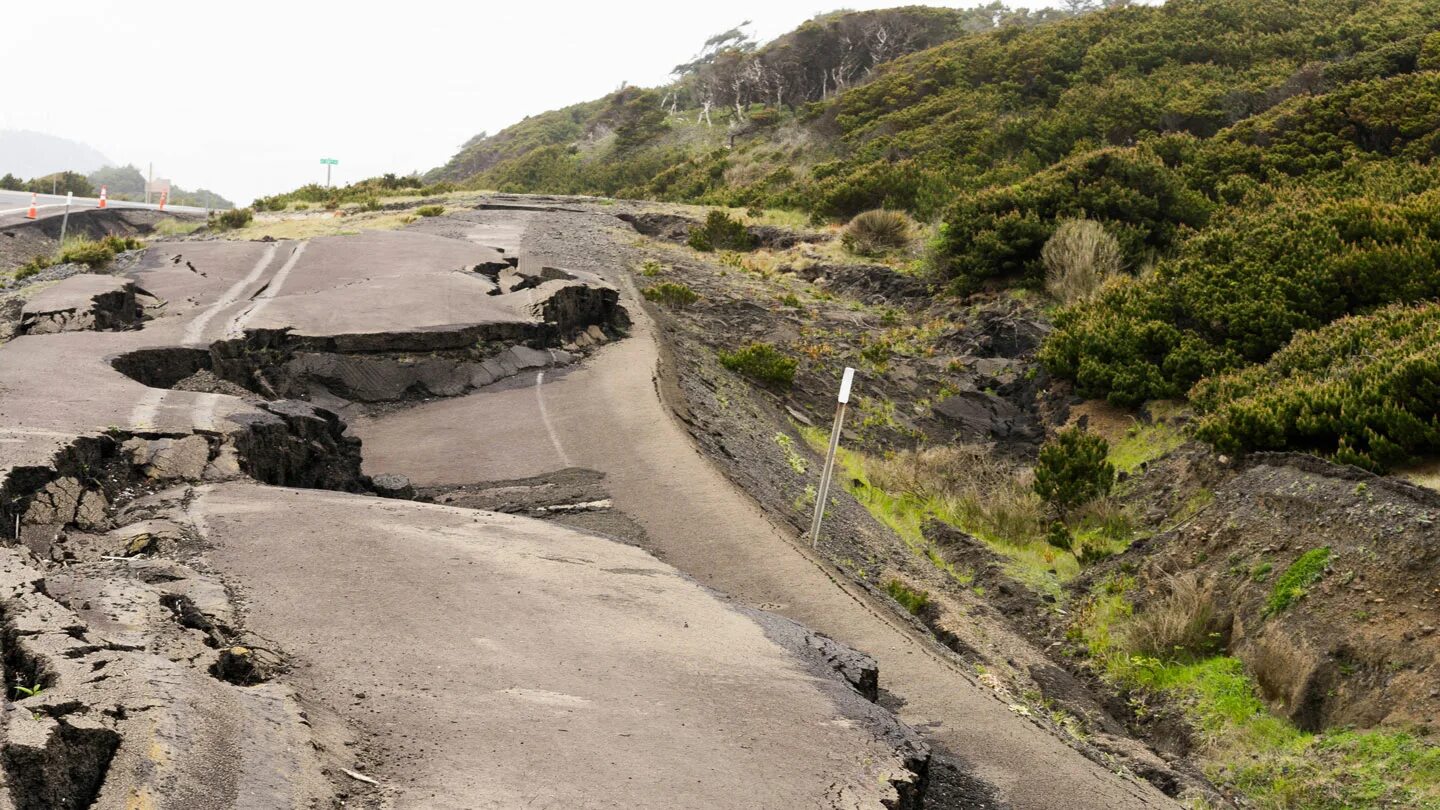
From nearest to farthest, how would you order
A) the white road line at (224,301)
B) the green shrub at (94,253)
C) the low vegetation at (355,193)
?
the white road line at (224,301) → the green shrub at (94,253) → the low vegetation at (355,193)

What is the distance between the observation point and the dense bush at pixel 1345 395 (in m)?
9.76

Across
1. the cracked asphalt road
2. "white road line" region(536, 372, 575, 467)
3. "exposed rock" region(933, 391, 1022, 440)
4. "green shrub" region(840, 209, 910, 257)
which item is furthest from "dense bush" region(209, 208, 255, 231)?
"exposed rock" region(933, 391, 1022, 440)

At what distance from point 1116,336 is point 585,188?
3249 centimetres

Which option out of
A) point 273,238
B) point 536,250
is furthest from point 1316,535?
point 273,238

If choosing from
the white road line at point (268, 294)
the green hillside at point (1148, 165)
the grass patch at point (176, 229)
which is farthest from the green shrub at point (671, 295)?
the grass patch at point (176, 229)

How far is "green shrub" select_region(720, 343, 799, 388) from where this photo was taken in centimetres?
1580

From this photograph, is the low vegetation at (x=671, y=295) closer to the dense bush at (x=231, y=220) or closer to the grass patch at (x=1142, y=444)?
the grass patch at (x=1142, y=444)

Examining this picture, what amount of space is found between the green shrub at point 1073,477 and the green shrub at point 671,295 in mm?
7639

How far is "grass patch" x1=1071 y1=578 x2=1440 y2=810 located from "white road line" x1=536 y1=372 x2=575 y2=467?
5.03 meters

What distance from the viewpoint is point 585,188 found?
4478cm

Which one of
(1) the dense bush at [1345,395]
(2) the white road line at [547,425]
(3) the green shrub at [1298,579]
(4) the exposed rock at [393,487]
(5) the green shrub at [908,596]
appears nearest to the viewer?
(3) the green shrub at [1298,579]

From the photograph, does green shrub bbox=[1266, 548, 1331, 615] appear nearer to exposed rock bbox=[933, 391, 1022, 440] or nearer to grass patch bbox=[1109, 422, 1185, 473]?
grass patch bbox=[1109, 422, 1185, 473]

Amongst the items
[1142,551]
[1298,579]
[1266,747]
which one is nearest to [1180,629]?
[1298,579]

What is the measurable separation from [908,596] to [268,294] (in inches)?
400
